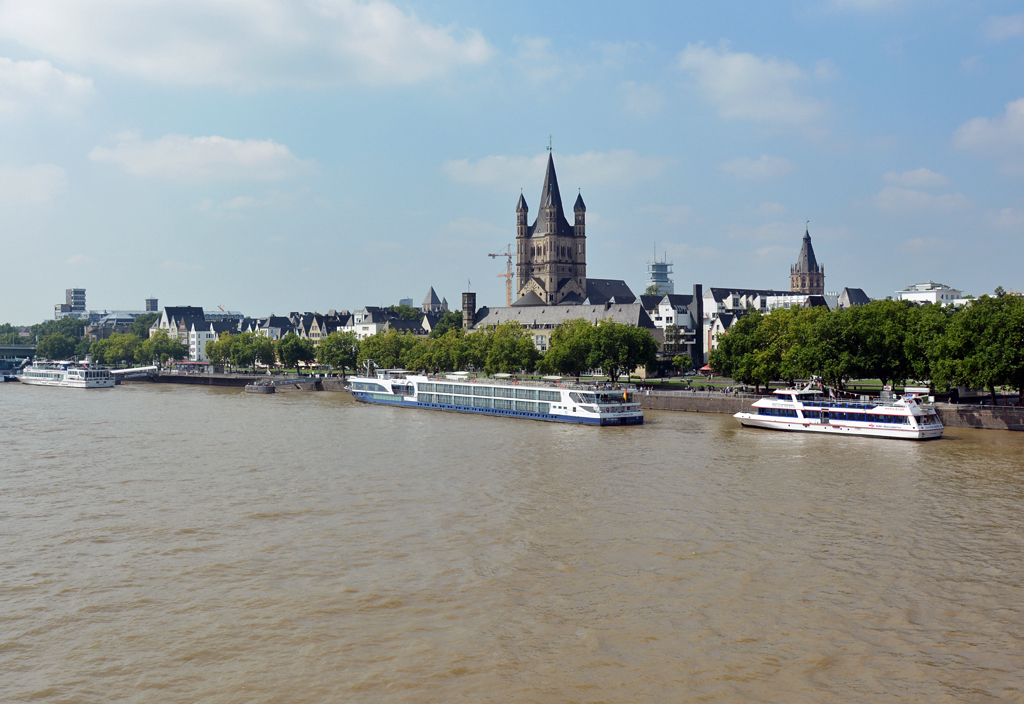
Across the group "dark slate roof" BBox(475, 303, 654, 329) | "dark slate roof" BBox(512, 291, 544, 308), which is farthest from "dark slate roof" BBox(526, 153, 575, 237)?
"dark slate roof" BBox(475, 303, 654, 329)

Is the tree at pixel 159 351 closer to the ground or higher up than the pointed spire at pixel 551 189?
closer to the ground

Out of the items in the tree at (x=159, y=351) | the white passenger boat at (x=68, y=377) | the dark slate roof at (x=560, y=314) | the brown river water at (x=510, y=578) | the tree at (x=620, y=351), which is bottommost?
the brown river water at (x=510, y=578)

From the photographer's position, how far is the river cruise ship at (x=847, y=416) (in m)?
57.2

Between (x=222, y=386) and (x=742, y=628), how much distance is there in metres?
120

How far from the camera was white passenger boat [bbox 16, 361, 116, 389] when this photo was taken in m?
125

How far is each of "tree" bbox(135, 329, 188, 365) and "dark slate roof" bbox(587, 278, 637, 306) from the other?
89.5 meters

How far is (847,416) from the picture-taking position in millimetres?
60906

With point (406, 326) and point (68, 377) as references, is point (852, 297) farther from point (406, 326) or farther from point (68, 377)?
point (68, 377)

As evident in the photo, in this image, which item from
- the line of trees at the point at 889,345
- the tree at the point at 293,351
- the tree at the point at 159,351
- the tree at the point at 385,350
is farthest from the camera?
the tree at the point at 159,351

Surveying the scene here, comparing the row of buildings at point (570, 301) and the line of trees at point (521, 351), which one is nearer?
the line of trees at point (521, 351)

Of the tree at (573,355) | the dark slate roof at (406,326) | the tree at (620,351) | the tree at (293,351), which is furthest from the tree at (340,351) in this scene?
the tree at (620,351)

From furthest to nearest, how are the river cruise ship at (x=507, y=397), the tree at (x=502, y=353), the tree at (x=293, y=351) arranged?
1. the tree at (x=293, y=351)
2. the tree at (x=502, y=353)
3. the river cruise ship at (x=507, y=397)

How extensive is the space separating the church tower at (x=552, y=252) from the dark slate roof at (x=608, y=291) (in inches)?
85.8

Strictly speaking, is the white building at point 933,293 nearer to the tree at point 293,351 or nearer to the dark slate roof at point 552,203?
the dark slate roof at point 552,203
